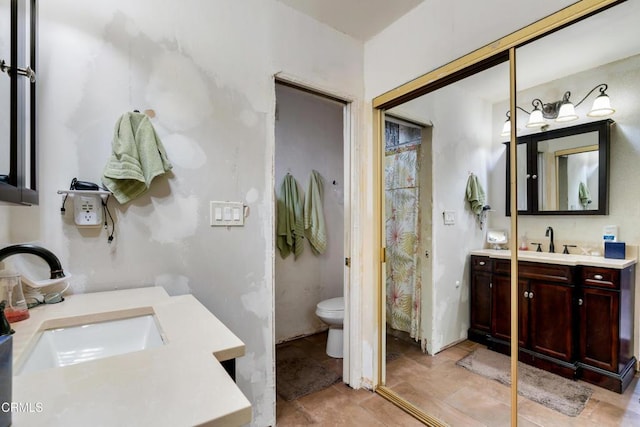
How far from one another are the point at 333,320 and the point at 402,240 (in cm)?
84

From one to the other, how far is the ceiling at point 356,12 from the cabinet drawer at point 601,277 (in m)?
1.69

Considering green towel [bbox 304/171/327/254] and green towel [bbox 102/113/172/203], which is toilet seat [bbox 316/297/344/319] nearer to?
green towel [bbox 304/171/327/254]

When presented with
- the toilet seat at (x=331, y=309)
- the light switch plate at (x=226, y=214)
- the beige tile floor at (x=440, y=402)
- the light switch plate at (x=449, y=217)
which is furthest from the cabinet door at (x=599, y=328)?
the light switch plate at (x=226, y=214)

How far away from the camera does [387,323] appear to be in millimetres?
2250

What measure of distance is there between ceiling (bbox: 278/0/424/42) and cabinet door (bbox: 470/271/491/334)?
1.65 m

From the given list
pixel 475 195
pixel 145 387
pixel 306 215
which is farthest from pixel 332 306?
pixel 145 387

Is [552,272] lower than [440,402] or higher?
higher

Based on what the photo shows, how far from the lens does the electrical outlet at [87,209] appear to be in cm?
125

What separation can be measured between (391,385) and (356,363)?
278 millimetres

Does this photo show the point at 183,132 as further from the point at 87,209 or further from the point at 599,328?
the point at 599,328

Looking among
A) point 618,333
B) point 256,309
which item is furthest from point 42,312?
point 618,333

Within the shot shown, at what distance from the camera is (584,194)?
1453mm

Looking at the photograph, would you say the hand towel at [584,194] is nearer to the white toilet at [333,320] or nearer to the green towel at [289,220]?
the white toilet at [333,320]

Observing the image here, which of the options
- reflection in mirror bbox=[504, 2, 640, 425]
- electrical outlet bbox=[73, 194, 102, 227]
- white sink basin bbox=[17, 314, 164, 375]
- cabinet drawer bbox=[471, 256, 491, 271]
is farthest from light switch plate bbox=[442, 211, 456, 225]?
electrical outlet bbox=[73, 194, 102, 227]
